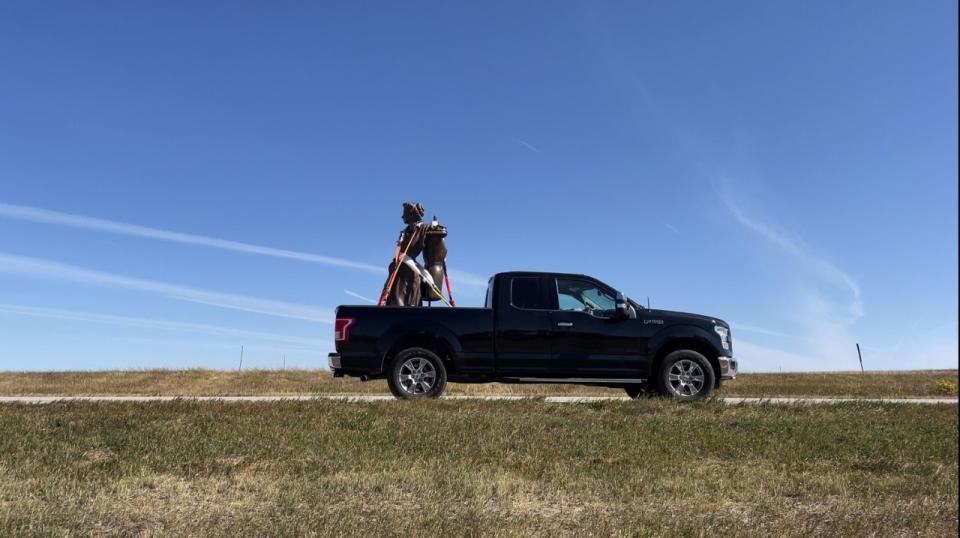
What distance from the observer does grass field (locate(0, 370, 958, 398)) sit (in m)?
21.4

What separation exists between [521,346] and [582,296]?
1.47m

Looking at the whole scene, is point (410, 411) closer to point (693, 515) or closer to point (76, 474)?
point (76, 474)

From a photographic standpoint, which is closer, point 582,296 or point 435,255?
point 582,296

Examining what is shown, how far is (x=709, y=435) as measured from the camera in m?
8.78

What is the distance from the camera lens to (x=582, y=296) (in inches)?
502

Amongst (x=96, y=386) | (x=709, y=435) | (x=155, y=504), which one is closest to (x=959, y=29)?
(x=155, y=504)

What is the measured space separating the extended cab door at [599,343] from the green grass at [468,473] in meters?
1.83

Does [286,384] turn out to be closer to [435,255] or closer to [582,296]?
[435,255]

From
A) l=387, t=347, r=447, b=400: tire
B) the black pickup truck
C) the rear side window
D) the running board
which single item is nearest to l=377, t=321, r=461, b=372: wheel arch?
the black pickup truck

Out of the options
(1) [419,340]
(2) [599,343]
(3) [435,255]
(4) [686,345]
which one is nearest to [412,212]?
(3) [435,255]

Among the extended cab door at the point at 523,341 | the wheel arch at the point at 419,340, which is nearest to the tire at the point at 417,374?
the wheel arch at the point at 419,340

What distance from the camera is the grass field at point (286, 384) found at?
21406mm

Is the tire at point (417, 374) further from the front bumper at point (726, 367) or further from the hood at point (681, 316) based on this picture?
the front bumper at point (726, 367)

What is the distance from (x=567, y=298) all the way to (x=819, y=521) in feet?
23.7
